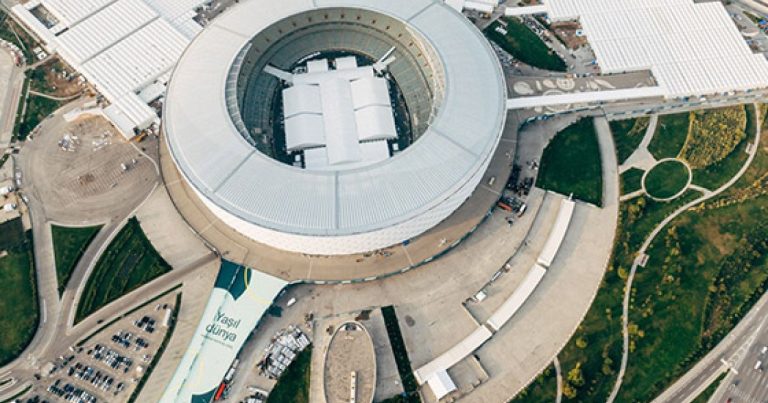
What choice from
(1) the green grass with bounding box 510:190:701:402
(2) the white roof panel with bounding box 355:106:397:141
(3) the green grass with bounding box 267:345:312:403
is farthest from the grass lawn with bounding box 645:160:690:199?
(3) the green grass with bounding box 267:345:312:403

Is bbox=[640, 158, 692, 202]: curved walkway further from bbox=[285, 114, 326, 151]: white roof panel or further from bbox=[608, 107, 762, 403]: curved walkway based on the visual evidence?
bbox=[285, 114, 326, 151]: white roof panel

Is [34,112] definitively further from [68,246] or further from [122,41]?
[68,246]

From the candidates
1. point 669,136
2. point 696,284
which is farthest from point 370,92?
point 696,284

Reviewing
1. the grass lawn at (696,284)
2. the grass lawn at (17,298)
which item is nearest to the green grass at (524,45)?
the grass lawn at (696,284)

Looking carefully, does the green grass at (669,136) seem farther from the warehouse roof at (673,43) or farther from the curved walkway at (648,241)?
the curved walkway at (648,241)

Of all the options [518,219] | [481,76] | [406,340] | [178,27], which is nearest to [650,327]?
[518,219]
